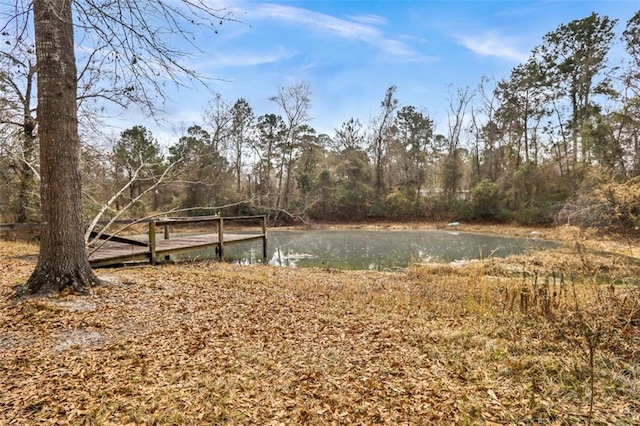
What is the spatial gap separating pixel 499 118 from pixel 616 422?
26422mm

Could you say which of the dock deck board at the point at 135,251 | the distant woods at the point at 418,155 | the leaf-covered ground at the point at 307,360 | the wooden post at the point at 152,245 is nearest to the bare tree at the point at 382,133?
the distant woods at the point at 418,155

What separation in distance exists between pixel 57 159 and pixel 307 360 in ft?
12.2

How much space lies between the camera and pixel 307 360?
2.93 metres

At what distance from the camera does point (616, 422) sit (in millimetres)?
2094

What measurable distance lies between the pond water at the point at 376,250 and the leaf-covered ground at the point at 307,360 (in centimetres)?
595

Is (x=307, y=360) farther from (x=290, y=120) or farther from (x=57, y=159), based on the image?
(x=290, y=120)

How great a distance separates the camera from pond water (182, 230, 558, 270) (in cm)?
1158

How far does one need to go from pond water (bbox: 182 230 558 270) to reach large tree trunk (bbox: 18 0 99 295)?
7.37 metres

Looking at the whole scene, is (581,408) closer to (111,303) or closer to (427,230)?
(111,303)

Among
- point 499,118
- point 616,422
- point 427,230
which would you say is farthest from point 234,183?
point 616,422

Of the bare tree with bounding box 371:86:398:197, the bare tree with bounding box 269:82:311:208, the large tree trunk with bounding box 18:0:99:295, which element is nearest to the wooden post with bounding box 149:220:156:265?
the large tree trunk with bounding box 18:0:99:295

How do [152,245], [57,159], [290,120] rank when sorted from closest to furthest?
[57,159] → [152,245] → [290,120]

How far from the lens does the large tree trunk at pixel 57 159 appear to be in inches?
150

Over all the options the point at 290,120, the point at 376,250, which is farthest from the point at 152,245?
the point at 290,120
